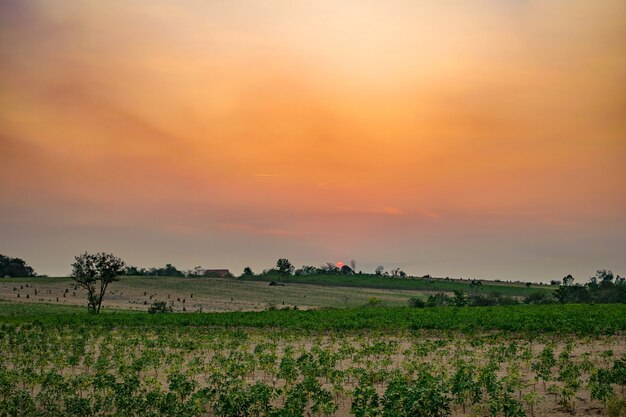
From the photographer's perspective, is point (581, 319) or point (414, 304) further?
point (414, 304)

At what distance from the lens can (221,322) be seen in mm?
56375

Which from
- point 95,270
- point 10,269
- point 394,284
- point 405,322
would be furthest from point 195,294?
point 10,269

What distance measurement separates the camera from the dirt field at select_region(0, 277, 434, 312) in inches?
4124

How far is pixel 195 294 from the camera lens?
412 ft

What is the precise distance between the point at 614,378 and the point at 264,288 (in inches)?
5197

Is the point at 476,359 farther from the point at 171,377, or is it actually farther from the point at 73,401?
the point at 73,401

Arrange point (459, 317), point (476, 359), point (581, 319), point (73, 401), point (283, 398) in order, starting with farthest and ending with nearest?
point (459, 317), point (581, 319), point (476, 359), point (283, 398), point (73, 401)

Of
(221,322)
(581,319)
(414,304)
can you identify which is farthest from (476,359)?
(414,304)

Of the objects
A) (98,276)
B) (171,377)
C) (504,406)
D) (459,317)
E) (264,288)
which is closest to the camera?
(504,406)

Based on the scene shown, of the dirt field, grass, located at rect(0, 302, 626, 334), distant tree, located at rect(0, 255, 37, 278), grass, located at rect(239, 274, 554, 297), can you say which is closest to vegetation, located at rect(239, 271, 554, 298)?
grass, located at rect(239, 274, 554, 297)

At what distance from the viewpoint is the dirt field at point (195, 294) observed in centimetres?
10475

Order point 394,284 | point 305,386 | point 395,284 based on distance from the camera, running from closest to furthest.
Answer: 1. point 305,386
2. point 395,284
3. point 394,284

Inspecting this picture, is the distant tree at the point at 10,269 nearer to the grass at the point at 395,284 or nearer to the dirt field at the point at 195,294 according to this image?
the dirt field at the point at 195,294

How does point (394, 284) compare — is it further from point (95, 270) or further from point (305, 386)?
point (305, 386)
